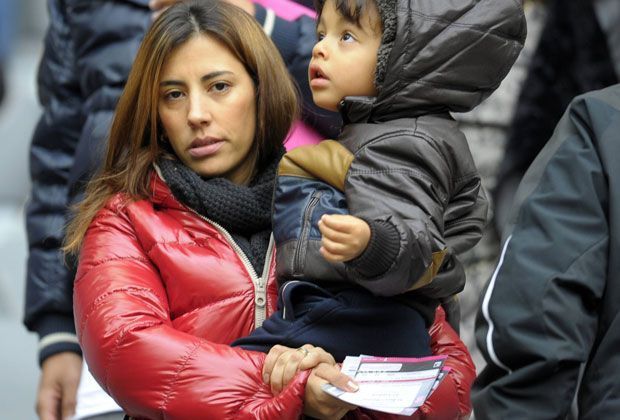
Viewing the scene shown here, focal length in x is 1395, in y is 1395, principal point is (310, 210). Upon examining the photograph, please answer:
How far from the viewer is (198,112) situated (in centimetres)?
325

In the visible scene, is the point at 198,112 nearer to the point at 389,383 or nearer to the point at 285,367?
the point at 285,367

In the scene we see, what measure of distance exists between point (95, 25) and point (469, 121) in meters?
1.85

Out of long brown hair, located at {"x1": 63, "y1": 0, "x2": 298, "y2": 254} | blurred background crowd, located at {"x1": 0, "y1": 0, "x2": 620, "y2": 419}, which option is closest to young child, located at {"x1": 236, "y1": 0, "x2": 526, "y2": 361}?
long brown hair, located at {"x1": 63, "y1": 0, "x2": 298, "y2": 254}

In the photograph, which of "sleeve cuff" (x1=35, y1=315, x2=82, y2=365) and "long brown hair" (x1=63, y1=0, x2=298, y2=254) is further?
"sleeve cuff" (x1=35, y1=315, x2=82, y2=365)

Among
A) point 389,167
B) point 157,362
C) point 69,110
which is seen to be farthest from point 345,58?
point 69,110

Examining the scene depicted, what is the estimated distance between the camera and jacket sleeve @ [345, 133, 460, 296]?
2.74m

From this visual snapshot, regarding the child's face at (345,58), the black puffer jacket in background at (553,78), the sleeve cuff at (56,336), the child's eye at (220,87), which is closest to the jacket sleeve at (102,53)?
the sleeve cuff at (56,336)

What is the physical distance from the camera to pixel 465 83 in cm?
307

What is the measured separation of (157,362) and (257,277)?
0.33 m

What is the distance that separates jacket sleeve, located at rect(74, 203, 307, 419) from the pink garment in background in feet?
2.05

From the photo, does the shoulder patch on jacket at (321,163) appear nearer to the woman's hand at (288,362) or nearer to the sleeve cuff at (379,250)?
the sleeve cuff at (379,250)

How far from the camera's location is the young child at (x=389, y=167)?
2902 mm

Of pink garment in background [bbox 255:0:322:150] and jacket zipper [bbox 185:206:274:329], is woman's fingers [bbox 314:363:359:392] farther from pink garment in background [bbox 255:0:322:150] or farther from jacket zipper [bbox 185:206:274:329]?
pink garment in background [bbox 255:0:322:150]

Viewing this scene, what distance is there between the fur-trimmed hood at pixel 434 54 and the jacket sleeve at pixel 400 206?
0.12m
